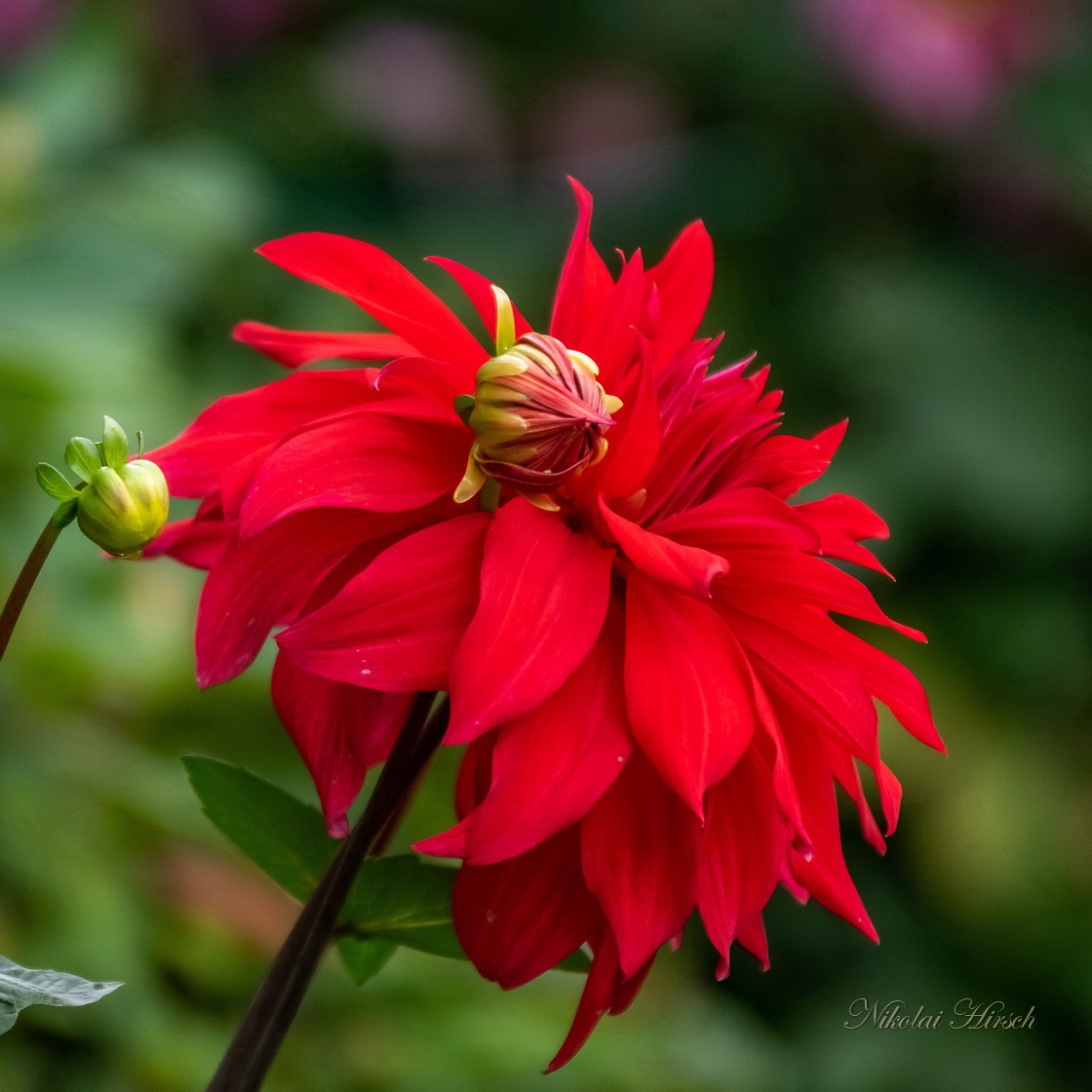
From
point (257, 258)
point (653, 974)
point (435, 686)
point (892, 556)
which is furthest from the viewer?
point (257, 258)

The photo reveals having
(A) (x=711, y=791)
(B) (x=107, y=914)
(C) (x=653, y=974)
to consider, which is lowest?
(C) (x=653, y=974)

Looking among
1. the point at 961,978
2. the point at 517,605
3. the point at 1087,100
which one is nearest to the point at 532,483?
the point at 517,605

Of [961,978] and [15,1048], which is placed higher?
[15,1048]

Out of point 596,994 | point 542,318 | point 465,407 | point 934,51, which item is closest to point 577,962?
point 596,994

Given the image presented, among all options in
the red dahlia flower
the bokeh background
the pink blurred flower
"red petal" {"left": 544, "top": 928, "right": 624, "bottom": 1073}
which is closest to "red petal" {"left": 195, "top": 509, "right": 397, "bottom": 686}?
the red dahlia flower

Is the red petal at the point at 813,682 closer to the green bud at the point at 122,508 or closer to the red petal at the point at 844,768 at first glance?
the red petal at the point at 844,768

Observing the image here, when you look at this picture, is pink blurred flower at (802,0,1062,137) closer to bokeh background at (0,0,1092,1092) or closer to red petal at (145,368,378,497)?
bokeh background at (0,0,1092,1092)

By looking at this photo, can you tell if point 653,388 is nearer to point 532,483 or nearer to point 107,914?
point 532,483
